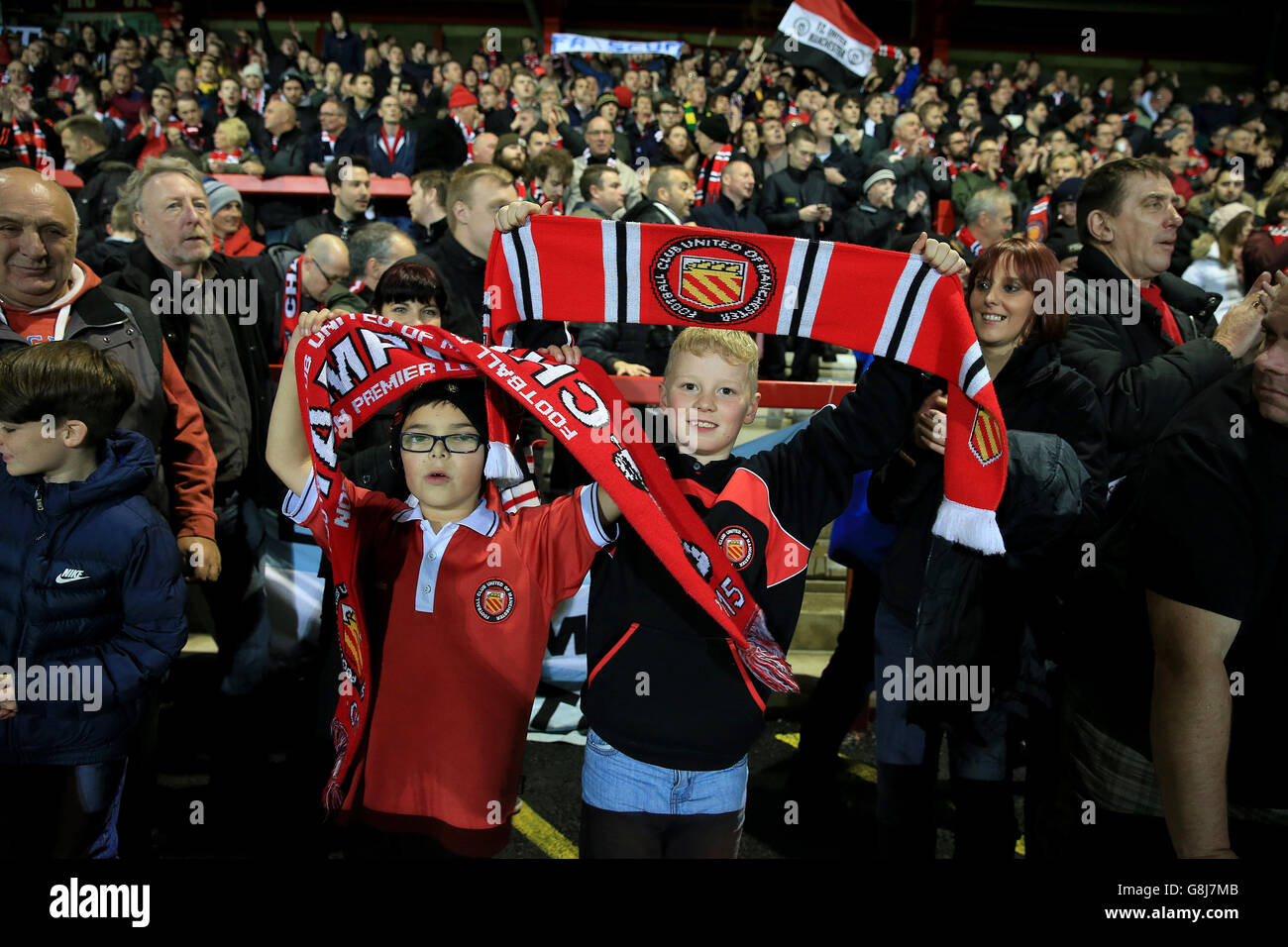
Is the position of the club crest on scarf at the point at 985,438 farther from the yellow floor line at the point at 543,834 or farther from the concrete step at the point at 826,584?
the concrete step at the point at 826,584

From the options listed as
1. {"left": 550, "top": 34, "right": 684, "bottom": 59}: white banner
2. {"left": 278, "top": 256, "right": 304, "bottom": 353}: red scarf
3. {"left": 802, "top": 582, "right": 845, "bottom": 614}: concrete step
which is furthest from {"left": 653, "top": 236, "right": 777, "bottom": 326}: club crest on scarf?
{"left": 550, "top": 34, "right": 684, "bottom": 59}: white banner

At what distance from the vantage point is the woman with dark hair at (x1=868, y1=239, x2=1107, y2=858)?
272 centimetres

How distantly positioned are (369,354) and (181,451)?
1.32 metres

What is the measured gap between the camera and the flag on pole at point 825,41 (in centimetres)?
949

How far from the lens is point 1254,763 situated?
182 cm

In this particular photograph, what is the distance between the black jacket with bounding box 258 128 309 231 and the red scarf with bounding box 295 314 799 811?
8.39m

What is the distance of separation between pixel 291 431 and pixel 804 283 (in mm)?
1359

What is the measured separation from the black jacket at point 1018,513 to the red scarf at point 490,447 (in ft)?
2.33

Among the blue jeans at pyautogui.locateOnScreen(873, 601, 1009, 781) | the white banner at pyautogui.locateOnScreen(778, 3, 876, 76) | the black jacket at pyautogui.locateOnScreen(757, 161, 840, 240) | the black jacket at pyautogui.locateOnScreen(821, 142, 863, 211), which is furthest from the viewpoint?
the white banner at pyautogui.locateOnScreen(778, 3, 876, 76)

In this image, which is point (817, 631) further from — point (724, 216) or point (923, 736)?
point (724, 216)

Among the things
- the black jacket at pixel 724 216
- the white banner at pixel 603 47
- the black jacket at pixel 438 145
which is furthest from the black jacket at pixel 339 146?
the white banner at pixel 603 47

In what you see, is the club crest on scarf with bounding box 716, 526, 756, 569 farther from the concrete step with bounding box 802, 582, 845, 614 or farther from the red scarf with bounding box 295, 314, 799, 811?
the concrete step with bounding box 802, 582, 845, 614

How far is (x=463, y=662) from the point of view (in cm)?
243
